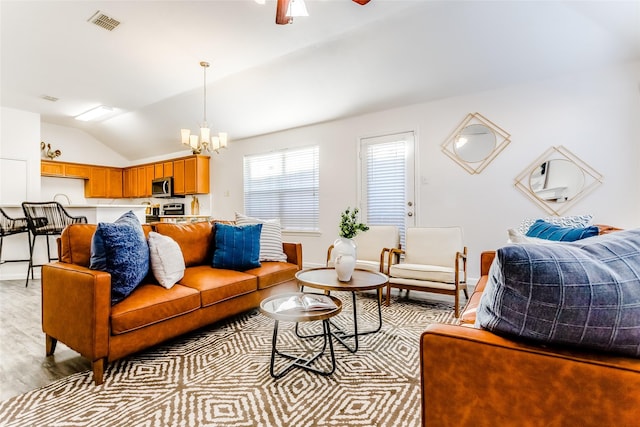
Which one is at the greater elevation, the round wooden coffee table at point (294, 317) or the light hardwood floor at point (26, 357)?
the round wooden coffee table at point (294, 317)

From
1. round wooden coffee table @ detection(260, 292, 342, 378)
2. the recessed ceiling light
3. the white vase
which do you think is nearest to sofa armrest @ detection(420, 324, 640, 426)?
round wooden coffee table @ detection(260, 292, 342, 378)

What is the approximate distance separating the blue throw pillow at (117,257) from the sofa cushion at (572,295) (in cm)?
201

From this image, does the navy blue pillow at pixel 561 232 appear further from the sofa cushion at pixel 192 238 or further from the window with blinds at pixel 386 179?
the sofa cushion at pixel 192 238

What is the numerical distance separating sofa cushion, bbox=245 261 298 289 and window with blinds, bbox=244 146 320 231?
2.12 meters

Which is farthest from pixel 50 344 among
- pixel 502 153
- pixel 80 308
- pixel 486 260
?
pixel 502 153

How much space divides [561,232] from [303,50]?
3.31 meters

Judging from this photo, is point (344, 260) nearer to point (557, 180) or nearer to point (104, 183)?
point (557, 180)

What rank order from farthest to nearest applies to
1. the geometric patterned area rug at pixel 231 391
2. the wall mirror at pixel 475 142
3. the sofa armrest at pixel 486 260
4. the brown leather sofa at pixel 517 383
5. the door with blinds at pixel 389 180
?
the door with blinds at pixel 389 180 < the wall mirror at pixel 475 142 < the sofa armrest at pixel 486 260 < the geometric patterned area rug at pixel 231 391 < the brown leather sofa at pixel 517 383

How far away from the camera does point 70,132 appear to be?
6.96 meters

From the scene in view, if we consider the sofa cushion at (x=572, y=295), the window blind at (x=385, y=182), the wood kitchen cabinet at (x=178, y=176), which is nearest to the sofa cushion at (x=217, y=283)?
the sofa cushion at (x=572, y=295)

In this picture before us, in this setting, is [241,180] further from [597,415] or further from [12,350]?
[597,415]

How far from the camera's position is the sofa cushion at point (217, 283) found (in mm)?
2236

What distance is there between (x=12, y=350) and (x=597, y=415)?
3.21 metres

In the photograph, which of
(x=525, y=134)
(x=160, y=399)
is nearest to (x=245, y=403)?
(x=160, y=399)
